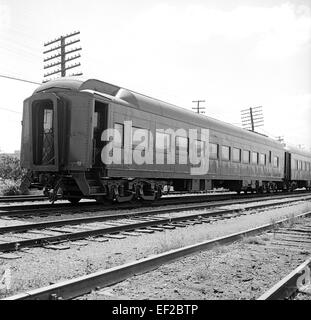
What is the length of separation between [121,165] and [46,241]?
19.2 feet

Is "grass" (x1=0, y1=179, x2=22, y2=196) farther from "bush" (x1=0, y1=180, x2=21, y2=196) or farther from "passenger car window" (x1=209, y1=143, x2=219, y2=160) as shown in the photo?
"passenger car window" (x1=209, y1=143, x2=219, y2=160)

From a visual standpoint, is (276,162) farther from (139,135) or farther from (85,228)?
(85,228)

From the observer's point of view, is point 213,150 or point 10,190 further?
point 10,190

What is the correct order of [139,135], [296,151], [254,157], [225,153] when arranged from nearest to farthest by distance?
[139,135] < [225,153] < [254,157] < [296,151]

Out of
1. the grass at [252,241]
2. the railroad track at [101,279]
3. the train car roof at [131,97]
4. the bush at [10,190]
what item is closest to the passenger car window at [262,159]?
the train car roof at [131,97]

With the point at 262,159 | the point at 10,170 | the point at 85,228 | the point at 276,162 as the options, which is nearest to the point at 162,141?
the point at 85,228

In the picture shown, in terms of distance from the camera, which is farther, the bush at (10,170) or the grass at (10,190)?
the bush at (10,170)

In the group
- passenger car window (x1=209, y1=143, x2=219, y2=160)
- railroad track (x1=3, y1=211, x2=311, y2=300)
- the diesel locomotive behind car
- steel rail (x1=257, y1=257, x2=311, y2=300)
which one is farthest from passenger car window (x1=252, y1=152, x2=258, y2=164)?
steel rail (x1=257, y1=257, x2=311, y2=300)

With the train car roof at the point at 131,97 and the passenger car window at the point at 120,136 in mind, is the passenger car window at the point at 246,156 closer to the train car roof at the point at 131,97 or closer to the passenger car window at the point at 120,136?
the train car roof at the point at 131,97

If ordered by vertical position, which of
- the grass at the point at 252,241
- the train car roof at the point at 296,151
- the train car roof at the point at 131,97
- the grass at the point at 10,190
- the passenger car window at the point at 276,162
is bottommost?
the grass at the point at 252,241
